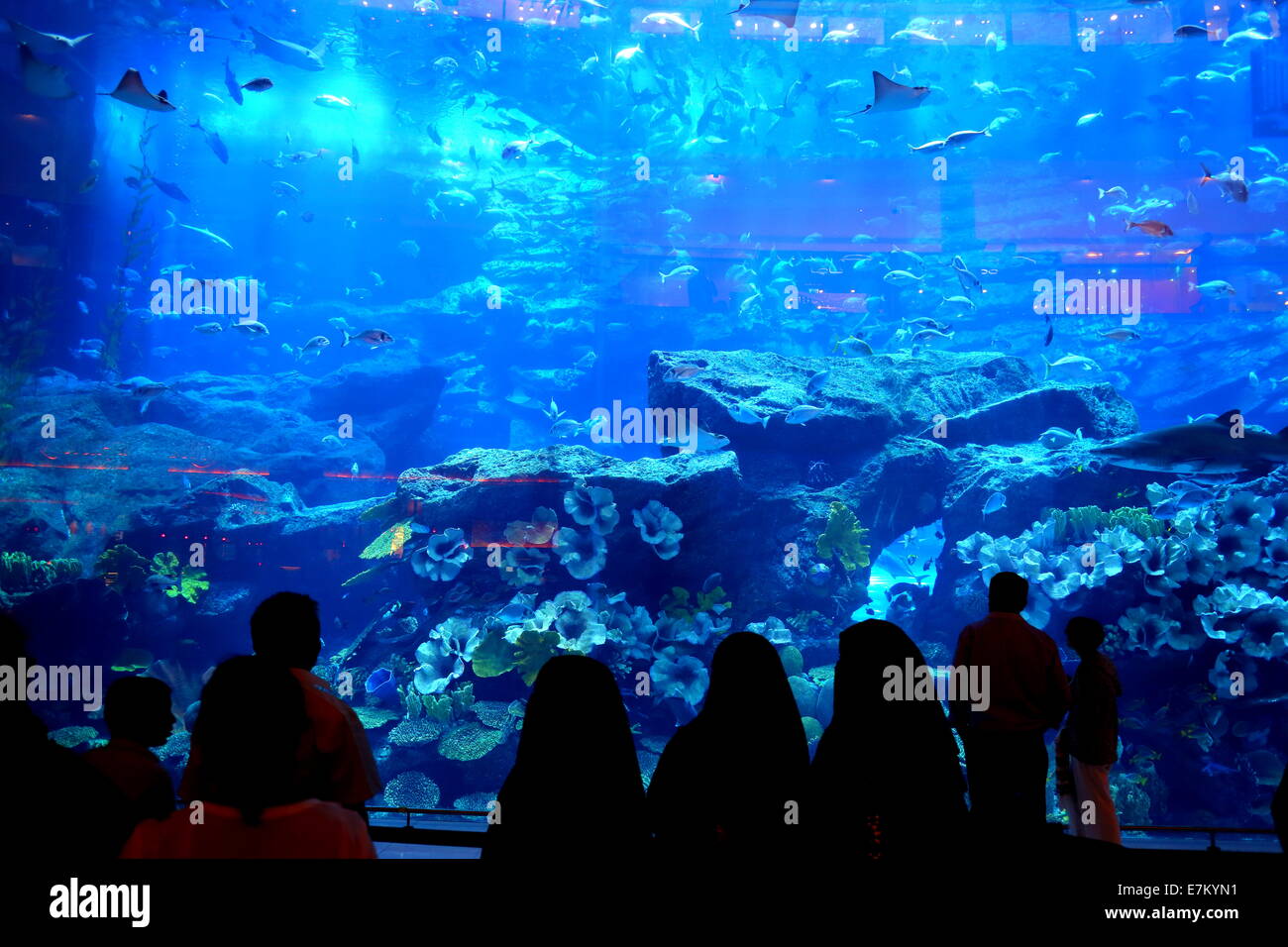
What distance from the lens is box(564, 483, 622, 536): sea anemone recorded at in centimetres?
793

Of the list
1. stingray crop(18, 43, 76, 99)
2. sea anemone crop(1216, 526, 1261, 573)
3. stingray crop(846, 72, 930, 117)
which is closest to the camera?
sea anemone crop(1216, 526, 1261, 573)

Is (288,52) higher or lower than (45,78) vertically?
higher

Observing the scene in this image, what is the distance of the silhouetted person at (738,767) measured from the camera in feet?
5.93

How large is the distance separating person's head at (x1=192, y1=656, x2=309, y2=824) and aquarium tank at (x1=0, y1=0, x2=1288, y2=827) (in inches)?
220

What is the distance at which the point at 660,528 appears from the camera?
7.93 m

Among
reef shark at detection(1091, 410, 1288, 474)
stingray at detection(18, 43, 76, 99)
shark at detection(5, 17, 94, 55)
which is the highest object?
shark at detection(5, 17, 94, 55)

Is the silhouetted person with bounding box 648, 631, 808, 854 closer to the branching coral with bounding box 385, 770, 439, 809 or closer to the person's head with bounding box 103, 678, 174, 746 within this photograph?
the person's head with bounding box 103, 678, 174, 746

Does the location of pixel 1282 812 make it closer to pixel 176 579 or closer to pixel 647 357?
pixel 176 579

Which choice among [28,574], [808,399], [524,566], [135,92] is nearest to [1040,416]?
[808,399]

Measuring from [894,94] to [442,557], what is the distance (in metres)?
8.50

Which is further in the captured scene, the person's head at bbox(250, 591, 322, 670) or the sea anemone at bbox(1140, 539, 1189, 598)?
the sea anemone at bbox(1140, 539, 1189, 598)

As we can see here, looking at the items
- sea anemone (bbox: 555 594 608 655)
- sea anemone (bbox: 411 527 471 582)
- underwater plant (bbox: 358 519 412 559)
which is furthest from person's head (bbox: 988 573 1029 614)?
underwater plant (bbox: 358 519 412 559)
